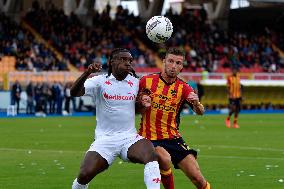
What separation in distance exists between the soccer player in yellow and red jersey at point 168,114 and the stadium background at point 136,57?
539 inches

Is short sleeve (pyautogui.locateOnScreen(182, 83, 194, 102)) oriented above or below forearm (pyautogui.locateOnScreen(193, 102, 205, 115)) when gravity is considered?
above

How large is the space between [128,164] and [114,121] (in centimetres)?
726

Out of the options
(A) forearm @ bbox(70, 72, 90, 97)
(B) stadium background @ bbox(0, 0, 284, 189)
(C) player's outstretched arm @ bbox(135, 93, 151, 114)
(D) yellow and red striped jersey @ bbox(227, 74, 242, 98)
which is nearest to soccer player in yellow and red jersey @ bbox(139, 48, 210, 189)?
(C) player's outstretched arm @ bbox(135, 93, 151, 114)

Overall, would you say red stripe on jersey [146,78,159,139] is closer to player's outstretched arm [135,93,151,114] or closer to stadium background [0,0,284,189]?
player's outstretched arm [135,93,151,114]

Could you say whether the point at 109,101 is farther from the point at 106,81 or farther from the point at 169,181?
the point at 169,181

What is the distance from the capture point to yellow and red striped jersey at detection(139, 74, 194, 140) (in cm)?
1176

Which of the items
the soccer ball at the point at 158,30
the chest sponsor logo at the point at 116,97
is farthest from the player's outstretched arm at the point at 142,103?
the soccer ball at the point at 158,30

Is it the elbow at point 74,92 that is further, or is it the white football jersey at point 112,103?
the white football jersey at point 112,103

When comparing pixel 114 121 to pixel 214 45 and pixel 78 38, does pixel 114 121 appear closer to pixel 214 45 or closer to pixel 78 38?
pixel 78 38

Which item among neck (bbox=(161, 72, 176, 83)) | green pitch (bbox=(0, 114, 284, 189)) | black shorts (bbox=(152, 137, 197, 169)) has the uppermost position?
neck (bbox=(161, 72, 176, 83))

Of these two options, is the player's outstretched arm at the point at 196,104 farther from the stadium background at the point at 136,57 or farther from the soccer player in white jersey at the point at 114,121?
the stadium background at the point at 136,57

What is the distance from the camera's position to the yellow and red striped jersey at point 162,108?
11.8 m

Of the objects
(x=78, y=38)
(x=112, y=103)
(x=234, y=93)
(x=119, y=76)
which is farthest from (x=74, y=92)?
(x=78, y=38)

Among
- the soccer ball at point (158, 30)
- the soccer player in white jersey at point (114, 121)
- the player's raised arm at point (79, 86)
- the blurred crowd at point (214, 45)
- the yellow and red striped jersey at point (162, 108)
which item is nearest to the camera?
the player's raised arm at point (79, 86)
